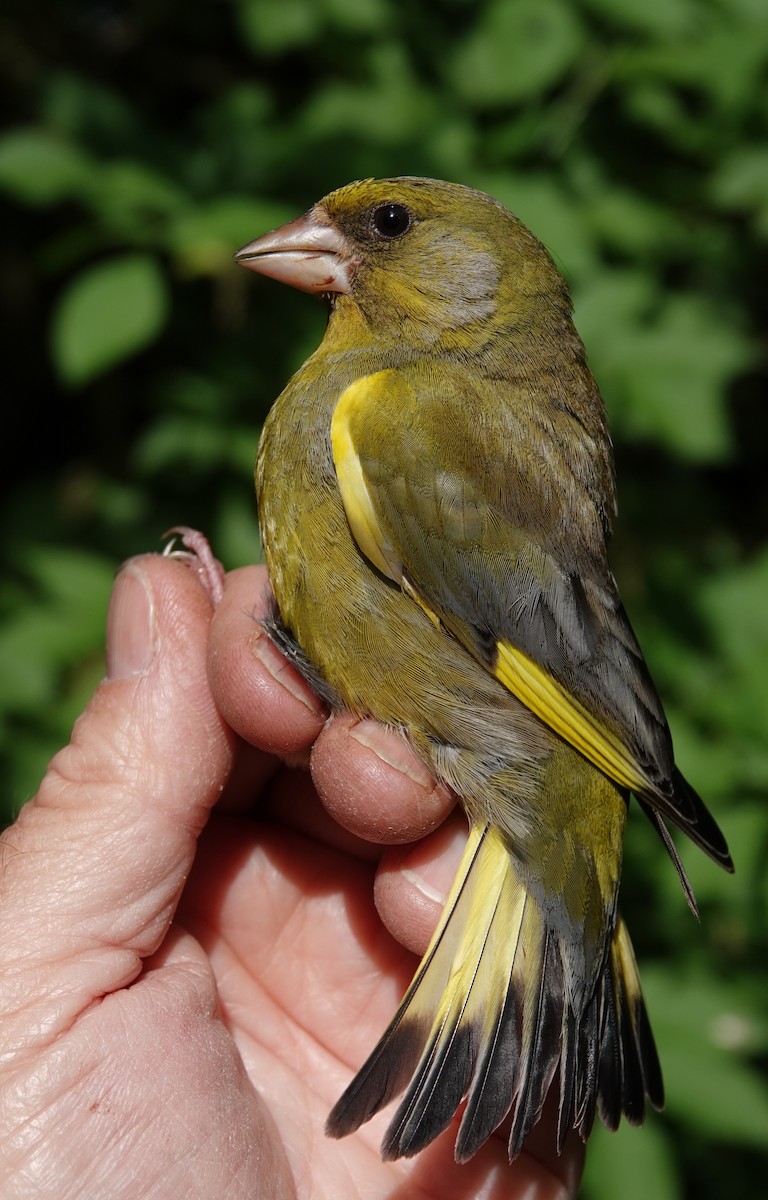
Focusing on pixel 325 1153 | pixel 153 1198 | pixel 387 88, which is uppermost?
pixel 387 88

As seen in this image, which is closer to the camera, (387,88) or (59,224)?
(387,88)

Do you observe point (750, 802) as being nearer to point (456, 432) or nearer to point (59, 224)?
point (456, 432)

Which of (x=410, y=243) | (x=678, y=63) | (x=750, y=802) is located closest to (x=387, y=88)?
(x=678, y=63)

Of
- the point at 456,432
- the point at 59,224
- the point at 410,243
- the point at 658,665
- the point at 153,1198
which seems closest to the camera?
the point at 153,1198

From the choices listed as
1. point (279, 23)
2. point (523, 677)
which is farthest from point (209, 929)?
point (279, 23)

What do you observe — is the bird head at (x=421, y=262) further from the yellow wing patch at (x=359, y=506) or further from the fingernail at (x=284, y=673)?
the fingernail at (x=284, y=673)

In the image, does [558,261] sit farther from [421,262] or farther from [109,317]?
[109,317]

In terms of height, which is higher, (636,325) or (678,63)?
(678,63)
